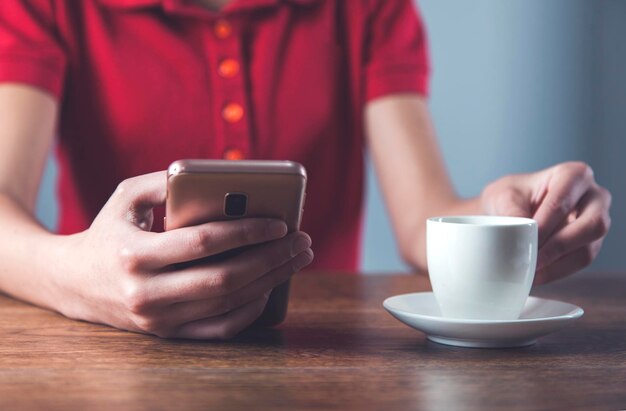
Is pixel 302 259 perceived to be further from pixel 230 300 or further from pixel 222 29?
pixel 222 29

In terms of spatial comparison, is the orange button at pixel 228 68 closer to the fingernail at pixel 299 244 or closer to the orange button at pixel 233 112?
the orange button at pixel 233 112

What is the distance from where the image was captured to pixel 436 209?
1.25 metres

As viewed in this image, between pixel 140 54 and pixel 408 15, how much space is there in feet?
1.62

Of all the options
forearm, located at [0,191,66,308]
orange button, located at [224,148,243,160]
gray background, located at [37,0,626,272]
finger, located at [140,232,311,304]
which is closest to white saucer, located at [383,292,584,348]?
finger, located at [140,232,311,304]

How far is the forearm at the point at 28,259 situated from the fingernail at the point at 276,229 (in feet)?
0.83

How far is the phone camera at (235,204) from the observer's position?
0.60 metres

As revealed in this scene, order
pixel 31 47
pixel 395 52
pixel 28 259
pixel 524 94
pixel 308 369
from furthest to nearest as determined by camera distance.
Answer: pixel 524 94
pixel 395 52
pixel 31 47
pixel 28 259
pixel 308 369

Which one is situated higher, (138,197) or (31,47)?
(31,47)

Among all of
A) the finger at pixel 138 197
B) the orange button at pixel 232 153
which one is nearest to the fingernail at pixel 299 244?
the finger at pixel 138 197

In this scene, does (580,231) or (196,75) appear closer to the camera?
(580,231)

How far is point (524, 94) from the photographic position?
8.63 ft

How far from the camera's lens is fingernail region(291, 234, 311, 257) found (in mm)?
626

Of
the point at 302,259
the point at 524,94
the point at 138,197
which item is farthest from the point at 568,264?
the point at 524,94

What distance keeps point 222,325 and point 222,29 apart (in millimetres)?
766
